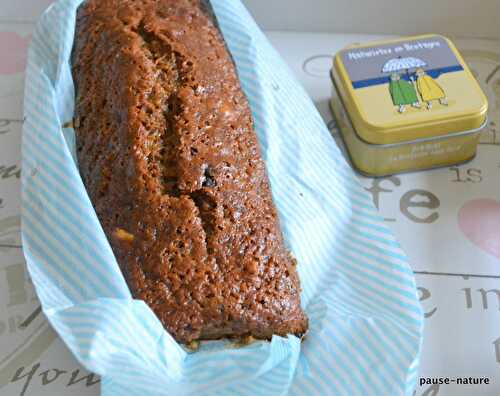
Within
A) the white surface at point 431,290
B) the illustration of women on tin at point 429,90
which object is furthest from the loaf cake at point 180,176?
the illustration of women on tin at point 429,90

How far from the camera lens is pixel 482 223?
117 centimetres

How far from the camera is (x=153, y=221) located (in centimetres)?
92

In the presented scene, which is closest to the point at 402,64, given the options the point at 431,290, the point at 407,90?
the point at 407,90

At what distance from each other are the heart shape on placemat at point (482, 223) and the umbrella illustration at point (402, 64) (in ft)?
0.92

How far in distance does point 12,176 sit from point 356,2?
2.69 ft

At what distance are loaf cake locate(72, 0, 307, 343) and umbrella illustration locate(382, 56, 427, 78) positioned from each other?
31 centimetres

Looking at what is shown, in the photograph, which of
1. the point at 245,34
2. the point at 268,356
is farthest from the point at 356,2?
the point at 268,356

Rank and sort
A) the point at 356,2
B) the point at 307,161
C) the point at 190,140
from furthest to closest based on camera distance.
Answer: the point at 356,2, the point at 307,161, the point at 190,140

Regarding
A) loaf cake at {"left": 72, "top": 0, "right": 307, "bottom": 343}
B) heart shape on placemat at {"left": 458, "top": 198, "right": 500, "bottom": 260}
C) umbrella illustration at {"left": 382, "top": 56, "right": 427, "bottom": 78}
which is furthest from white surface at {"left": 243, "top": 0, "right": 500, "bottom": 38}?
heart shape on placemat at {"left": 458, "top": 198, "right": 500, "bottom": 260}

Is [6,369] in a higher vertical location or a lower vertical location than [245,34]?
lower

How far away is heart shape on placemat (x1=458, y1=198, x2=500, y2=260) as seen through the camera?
1.14 meters

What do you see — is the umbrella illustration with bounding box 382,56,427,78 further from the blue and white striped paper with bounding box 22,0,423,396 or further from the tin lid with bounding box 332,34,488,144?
the blue and white striped paper with bounding box 22,0,423,396

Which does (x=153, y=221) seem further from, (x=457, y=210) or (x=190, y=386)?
(x=457, y=210)

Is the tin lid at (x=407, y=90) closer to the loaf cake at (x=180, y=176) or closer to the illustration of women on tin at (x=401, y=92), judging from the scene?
the illustration of women on tin at (x=401, y=92)
